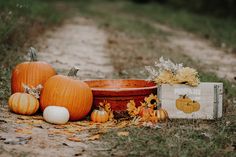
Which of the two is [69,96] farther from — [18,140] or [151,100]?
[18,140]

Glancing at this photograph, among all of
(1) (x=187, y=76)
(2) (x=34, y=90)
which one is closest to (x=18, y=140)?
(2) (x=34, y=90)

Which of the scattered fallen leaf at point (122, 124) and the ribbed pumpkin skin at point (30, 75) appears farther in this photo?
the ribbed pumpkin skin at point (30, 75)

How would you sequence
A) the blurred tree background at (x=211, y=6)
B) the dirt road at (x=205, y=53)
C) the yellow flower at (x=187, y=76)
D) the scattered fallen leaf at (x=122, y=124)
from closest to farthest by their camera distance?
the scattered fallen leaf at (x=122, y=124)
the yellow flower at (x=187, y=76)
the dirt road at (x=205, y=53)
the blurred tree background at (x=211, y=6)

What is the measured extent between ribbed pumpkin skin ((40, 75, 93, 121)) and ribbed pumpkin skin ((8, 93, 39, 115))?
0.12 metres

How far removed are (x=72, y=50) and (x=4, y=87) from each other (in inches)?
188

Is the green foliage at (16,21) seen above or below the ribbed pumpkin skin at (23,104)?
above

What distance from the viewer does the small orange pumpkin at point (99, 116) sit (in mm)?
6117

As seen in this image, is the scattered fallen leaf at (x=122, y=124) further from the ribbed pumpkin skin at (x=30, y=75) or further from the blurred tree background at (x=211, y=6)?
the blurred tree background at (x=211, y=6)

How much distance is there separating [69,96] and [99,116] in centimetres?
42

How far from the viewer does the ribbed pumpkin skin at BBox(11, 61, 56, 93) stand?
6.62m

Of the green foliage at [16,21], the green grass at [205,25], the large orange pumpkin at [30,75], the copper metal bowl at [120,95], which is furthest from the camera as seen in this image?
the green grass at [205,25]

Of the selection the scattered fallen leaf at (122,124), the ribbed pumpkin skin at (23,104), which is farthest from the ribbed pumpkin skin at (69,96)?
the scattered fallen leaf at (122,124)

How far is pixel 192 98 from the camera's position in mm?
6168

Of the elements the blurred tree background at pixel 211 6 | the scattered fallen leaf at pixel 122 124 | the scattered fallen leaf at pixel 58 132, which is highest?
the blurred tree background at pixel 211 6
